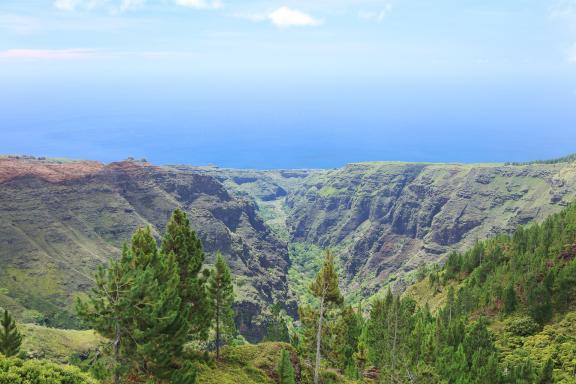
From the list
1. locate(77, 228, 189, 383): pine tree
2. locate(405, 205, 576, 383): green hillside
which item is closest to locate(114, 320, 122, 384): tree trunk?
locate(77, 228, 189, 383): pine tree

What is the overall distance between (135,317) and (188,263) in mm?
15375

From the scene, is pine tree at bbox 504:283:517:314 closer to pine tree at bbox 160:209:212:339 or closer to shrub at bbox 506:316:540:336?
shrub at bbox 506:316:540:336

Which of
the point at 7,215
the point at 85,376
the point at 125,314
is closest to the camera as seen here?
the point at 85,376

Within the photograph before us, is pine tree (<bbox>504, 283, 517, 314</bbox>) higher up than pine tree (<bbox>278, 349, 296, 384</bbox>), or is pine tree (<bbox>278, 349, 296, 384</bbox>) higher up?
pine tree (<bbox>504, 283, 517, 314</bbox>)

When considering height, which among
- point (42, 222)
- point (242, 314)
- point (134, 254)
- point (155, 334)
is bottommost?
point (242, 314)

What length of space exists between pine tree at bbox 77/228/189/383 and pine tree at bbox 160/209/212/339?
9406mm

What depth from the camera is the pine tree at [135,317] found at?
33.7 meters

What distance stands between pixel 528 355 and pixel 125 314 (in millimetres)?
68846

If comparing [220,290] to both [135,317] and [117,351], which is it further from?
[117,351]

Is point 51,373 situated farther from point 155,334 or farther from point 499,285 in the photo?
point 499,285

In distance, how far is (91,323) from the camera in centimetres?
3434

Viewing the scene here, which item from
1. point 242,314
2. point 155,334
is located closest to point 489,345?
point 155,334

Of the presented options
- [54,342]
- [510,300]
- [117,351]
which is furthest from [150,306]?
[510,300]

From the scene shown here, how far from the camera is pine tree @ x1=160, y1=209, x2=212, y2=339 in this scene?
50.5 m
